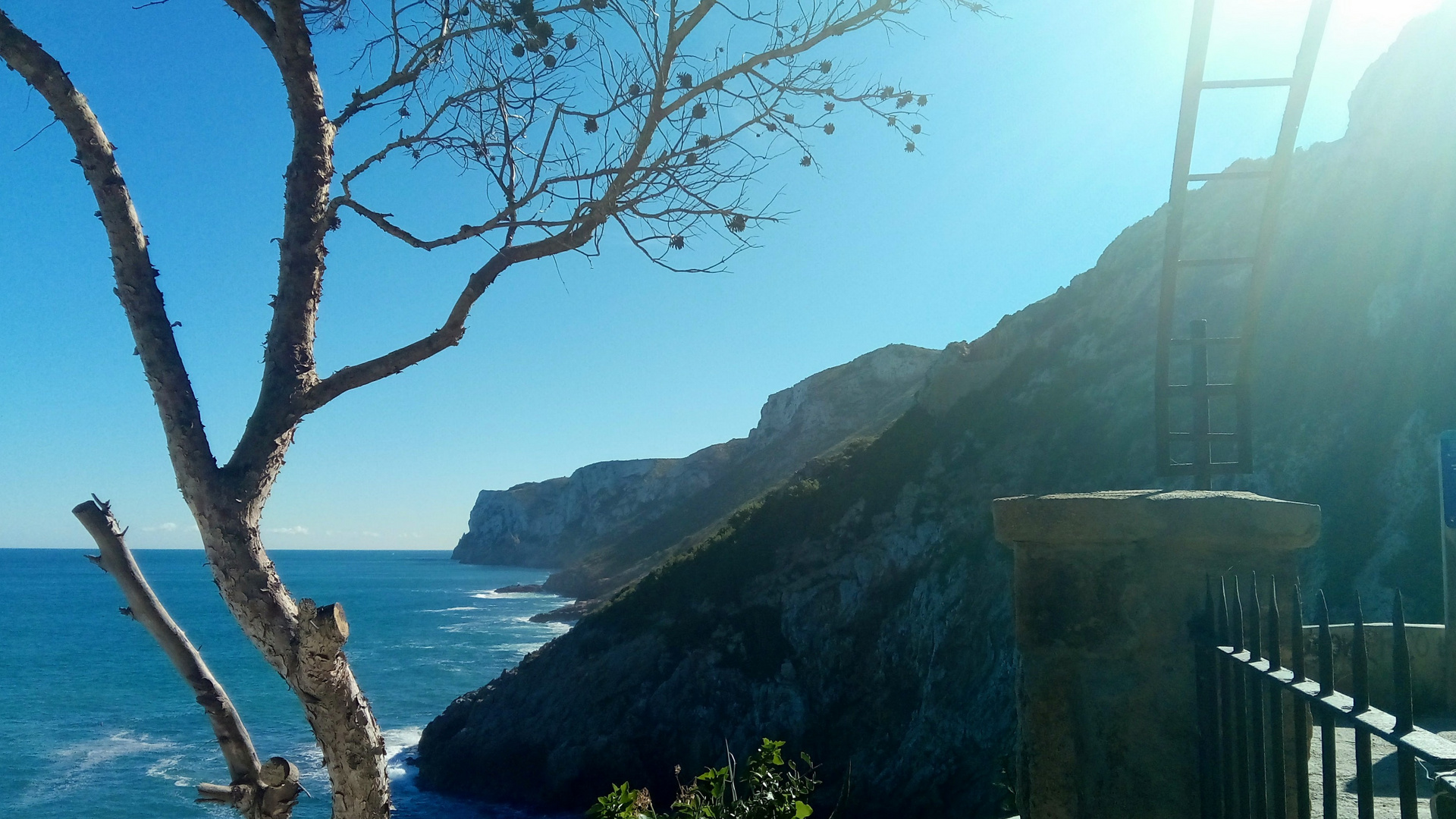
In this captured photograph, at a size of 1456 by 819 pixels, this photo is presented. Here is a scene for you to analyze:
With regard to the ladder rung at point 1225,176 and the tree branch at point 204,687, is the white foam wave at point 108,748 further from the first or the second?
the ladder rung at point 1225,176

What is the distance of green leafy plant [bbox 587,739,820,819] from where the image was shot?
4230mm

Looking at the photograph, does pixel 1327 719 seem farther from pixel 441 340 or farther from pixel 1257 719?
pixel 441 340

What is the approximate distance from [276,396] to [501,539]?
171286 mm

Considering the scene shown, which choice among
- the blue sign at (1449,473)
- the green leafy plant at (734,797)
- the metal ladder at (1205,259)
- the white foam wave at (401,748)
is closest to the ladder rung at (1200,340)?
the metal ladder at (1205,259)

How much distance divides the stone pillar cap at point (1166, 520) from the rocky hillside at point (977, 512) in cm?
1847

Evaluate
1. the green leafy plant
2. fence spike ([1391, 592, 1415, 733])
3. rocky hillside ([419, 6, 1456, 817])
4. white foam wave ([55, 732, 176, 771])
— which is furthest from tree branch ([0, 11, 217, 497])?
white foam wave ([55, 732, 176, 771])

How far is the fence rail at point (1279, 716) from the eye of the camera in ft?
4.91

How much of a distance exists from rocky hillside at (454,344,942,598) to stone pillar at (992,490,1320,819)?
36.4 metres

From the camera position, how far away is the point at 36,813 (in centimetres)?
2823

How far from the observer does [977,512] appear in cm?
2683

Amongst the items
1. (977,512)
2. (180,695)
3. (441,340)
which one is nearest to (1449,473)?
(441,340)

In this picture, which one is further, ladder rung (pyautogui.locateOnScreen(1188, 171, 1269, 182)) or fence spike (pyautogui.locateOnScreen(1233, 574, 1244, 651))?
ladder rung (pyautogui.locateOnScreen(1188, 171, 1269, 182))

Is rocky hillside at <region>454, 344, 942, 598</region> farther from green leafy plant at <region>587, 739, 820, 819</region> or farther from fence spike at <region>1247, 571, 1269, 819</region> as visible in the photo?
fence spike at <region>1247, 571, 1269, 819</region>

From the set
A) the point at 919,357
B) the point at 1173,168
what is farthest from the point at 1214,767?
the point at 919,357
